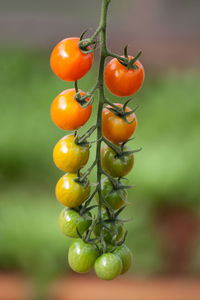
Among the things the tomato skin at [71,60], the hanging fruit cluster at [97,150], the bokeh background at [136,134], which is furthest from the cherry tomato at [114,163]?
the bokeh background at [136,134]

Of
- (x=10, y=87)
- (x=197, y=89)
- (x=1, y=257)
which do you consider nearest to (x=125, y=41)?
(x=197, y=89)

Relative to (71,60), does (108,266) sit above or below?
below

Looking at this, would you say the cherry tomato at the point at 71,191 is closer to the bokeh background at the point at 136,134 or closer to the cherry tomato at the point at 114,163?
the cherry tomato at the point at 114,163

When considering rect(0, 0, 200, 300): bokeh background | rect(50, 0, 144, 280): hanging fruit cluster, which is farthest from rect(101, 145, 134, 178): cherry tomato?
rect(0, 0, 200, 300): bokeh background

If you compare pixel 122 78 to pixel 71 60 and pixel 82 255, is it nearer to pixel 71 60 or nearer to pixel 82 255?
pixel 71 60

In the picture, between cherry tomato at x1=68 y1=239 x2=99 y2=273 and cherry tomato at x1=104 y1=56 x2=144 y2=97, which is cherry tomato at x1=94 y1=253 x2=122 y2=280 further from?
cherry tomato at x1=104 y1=56 x2=144 y2=97

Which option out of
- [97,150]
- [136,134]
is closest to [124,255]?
[97,150]

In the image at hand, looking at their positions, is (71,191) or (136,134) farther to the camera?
(136,134)
